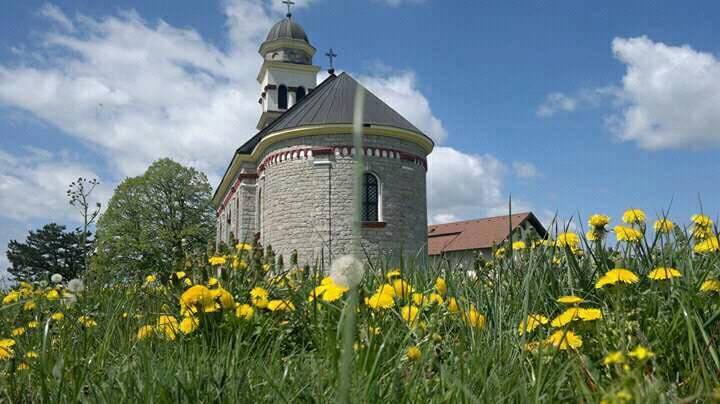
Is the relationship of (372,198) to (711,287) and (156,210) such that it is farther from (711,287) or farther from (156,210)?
(156,210)

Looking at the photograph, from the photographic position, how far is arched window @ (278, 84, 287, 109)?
3600 centimetres

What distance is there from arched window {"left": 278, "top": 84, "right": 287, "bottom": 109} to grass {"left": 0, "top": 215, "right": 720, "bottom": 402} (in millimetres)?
33593

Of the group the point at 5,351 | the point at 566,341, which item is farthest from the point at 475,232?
the point at 566,341

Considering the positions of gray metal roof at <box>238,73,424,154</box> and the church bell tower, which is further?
the church bell tower

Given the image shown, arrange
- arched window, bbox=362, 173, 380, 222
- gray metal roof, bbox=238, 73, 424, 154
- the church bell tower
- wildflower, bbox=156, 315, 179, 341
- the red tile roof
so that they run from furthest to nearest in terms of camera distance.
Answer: the red tile roof, the church bell tower, gray metal roof, bbox=238, 73, 424, 154, arched window, bbox=362, 173, 380, 222, wildflower, bbox=156, 315, 179, 341

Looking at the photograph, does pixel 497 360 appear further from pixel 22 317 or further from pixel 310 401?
pixel 22 317

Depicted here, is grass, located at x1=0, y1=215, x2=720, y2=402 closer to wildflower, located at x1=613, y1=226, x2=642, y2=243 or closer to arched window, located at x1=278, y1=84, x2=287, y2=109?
wildflower, located at x1=613, y1=226, x2=642, y2=243

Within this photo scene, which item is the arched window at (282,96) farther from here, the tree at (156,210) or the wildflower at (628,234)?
the wildflower at (628,234)

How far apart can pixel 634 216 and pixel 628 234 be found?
0.21 metres

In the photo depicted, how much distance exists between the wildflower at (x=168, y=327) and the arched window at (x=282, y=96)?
34.5 m

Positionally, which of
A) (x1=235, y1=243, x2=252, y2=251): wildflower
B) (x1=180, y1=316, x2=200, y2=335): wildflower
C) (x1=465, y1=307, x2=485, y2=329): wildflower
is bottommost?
(x1=180, y1=316, x2=200, y2=335): wildflower

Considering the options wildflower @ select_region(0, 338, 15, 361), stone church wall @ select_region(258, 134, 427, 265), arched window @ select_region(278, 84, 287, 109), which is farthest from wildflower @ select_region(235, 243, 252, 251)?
arched window @ select_region(278, 84, 287, 109)

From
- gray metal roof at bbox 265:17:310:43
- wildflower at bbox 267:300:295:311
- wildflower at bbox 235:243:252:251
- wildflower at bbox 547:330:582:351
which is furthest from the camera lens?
gray metal roof at bbox 265:17:310:43

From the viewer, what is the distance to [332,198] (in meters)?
20.6
